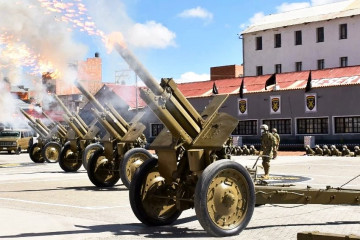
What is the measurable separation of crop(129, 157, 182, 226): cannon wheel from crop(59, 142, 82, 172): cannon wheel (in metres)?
13.5

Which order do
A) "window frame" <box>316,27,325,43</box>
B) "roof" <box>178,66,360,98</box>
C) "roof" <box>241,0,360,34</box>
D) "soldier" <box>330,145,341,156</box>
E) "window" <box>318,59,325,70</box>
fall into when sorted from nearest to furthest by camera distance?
"soldier" <box>330,145,341,156</box>, "roof" <box>178,66,360,98</box>, "roof" <box>241,0,360,34</box>, "window frame" <box>316,27,325,43</box>, "window" <box>318,59,325,70</box>

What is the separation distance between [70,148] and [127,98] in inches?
1165

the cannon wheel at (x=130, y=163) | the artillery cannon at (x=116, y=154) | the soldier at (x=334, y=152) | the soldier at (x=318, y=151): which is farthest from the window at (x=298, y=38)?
the cannon wheel at (x=130, y=163)

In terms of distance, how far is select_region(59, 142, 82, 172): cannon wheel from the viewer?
74.4ft

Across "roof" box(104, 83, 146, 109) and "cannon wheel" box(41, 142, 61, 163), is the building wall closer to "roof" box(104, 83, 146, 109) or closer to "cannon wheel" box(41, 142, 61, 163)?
"roof" box(104, 83, 146, 109)

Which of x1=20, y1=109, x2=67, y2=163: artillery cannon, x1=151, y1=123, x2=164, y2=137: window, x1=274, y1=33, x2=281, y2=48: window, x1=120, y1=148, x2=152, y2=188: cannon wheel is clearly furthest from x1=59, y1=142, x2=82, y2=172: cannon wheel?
x1=274, y1=33, x2=281, y2=48: window

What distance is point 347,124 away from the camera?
124 feet

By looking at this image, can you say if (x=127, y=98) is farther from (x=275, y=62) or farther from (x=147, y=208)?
Answer: (x=147, y=208)

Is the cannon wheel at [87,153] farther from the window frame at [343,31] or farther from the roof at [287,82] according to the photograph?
the window frame at [343,31]

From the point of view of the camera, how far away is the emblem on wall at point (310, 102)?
126 ft

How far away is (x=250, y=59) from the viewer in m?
58.2

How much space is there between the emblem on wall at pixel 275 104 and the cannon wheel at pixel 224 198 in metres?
32.3

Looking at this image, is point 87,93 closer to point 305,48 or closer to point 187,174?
point 187,174

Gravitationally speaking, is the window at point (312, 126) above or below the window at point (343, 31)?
below
